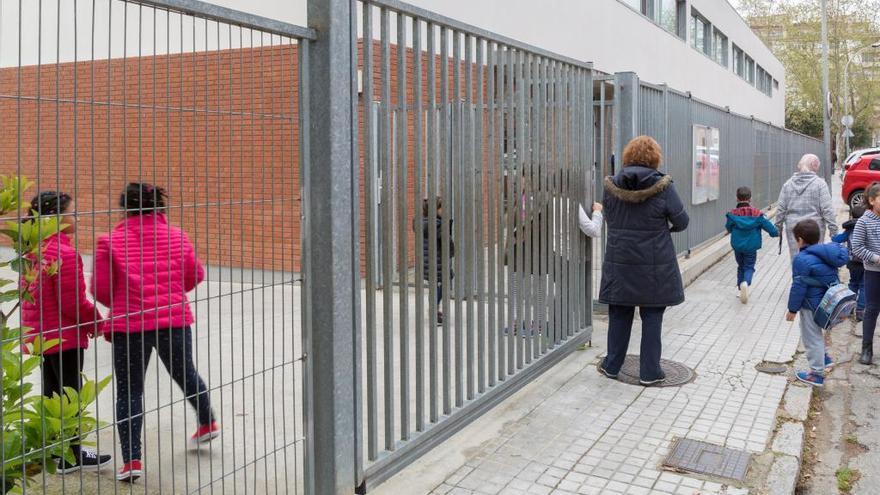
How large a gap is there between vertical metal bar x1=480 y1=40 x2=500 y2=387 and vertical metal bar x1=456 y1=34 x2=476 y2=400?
0.21 meters

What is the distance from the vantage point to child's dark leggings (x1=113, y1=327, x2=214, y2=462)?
313 centimetres

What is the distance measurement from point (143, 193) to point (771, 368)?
5.39 m

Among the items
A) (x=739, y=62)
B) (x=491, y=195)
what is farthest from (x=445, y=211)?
(x=739, y=62)

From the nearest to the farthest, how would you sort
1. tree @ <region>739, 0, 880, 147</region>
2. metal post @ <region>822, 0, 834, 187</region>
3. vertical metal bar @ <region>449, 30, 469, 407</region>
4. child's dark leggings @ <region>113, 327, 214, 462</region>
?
child's dark leggings @ <region>113, 327, 214, 462</region> < vertical metal bar @ <region>449, 30, 469, 407</region> < metal post @ <region>822, 0, 834, 187</region> < tree @ <region>739, 0, 880, 147</region>

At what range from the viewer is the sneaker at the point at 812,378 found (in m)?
6.18

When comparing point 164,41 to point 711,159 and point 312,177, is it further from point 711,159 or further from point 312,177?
point 711,159

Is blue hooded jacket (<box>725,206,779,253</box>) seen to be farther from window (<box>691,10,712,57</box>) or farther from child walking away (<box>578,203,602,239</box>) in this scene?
window (<box>691,10,712,57</box>)

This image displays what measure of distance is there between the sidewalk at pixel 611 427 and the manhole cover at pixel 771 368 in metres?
0.07

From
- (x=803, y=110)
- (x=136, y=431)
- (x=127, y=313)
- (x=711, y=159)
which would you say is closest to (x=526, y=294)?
(x=136, y=431)

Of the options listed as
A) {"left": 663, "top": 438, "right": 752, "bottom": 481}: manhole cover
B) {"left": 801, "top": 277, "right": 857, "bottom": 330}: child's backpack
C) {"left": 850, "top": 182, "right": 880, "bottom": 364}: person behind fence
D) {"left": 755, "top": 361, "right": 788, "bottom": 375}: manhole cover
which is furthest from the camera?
{"left": 850, "top": 182, "right": 880, "bottom": 364}: person behind fence

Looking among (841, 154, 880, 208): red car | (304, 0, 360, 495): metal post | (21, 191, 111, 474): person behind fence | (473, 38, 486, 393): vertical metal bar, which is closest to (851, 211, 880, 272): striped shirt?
(473, 38, 486, 393): vertical metal bar

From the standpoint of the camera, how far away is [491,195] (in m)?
5.25

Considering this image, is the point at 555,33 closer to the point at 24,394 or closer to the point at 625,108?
the point at 625,108

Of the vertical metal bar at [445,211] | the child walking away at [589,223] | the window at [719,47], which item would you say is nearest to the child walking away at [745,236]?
the child walking away at [589,223]
